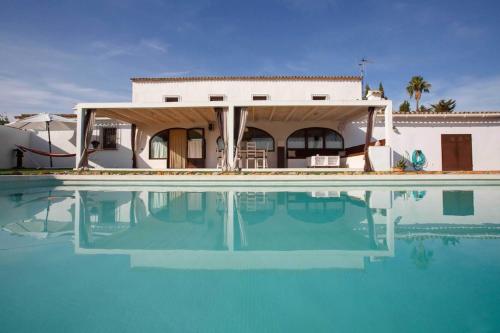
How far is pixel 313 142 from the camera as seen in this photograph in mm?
13781

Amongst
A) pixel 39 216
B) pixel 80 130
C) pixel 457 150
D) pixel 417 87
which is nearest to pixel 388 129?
pixel 457 150

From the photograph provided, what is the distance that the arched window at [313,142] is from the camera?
45.0 ft

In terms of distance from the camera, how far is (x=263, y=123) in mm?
13742

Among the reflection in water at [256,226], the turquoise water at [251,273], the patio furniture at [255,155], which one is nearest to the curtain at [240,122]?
the patio furniture at [255,155]

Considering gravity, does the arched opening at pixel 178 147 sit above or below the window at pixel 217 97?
below

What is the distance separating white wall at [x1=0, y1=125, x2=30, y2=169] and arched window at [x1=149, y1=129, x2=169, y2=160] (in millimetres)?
6594

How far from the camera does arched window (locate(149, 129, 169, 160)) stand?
14.0 meters

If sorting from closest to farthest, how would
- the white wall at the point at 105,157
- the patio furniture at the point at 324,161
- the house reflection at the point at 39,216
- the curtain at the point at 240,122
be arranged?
the house reflection at the point at 39,216 < the curtain at the point at 240,122 < the patio furniture at the point at 324,161 < the white wall at the point at 105,157

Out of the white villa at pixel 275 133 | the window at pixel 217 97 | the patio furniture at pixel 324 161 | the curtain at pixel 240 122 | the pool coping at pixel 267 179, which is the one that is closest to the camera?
the pool coping at pixel 267 179

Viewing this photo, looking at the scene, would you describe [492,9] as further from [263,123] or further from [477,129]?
[263,123]

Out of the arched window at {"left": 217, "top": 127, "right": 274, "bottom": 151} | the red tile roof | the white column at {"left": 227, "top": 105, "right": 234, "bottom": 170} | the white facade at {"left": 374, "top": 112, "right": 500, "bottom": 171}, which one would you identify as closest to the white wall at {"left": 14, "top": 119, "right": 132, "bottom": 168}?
the red tile roof

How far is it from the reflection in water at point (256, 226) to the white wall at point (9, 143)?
32.1 feet

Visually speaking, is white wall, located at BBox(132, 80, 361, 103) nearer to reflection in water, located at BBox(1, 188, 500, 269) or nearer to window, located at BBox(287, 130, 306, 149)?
window, located at BBox(287, 130, 306, 149)

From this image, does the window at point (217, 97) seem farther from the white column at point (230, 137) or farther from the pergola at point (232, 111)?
the white column at point (230, 137)
